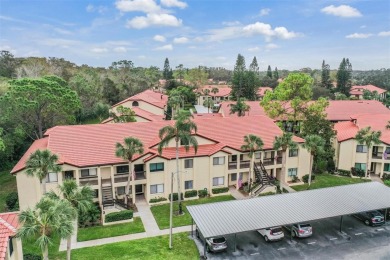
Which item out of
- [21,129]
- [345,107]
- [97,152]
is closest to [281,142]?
[97,152]

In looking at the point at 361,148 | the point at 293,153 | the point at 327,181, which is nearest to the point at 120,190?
the point at 293,153

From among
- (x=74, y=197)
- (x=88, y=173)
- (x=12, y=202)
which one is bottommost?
(x=12, y=202)

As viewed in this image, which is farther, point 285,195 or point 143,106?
point 143,106

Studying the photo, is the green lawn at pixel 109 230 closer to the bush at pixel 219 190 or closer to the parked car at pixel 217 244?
the parked car at pixel 217 244

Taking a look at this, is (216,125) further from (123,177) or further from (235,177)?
(123,177)

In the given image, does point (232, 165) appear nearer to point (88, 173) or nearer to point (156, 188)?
point (156, 188)

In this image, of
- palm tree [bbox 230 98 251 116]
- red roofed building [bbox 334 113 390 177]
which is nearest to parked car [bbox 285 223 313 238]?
red roofed building [bbox 334 113 390 177]

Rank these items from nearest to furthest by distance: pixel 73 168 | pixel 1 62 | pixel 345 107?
pixel 73 168 → pixel 345 107 → pixel 1 62
